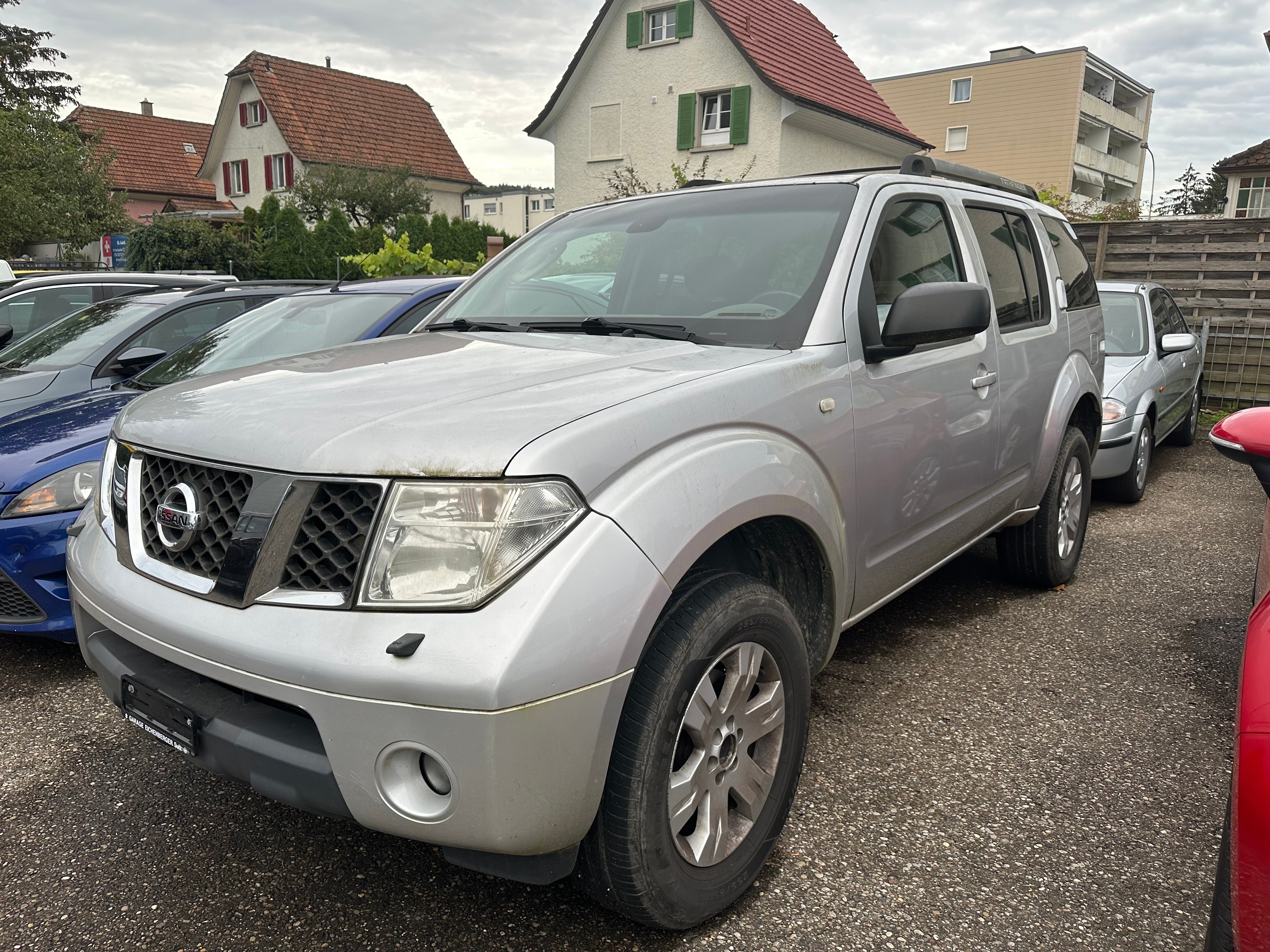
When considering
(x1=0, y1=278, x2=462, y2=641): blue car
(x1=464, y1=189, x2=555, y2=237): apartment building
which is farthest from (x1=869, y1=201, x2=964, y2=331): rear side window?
(x1=464, y1=189, x2=555, y2=237): apartment building

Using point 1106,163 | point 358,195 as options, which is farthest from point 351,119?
point 1106,163

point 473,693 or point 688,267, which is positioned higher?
point 688,267

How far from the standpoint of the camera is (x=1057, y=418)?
4.08 m

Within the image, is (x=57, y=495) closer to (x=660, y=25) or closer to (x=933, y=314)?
(x=933, y=314)

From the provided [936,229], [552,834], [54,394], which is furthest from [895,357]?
[54,394]

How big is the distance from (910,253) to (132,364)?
13.9ft

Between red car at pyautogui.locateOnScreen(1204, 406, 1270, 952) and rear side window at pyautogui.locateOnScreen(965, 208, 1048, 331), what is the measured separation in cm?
227

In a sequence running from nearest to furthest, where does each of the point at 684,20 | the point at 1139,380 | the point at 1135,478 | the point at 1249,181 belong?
the point at 1135,478, the point at 1139,380, the point at 684,20, the point at 1249,181

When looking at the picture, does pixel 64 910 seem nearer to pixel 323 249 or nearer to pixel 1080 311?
pixel 1080 311

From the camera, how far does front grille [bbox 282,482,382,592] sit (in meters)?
1.76

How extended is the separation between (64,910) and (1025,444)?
11.8ft

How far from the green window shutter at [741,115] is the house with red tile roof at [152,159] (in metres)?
25.7

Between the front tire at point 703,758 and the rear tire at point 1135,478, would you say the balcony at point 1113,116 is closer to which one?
the rear tire at point 1135,478

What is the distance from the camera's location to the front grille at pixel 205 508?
1.94 meters
